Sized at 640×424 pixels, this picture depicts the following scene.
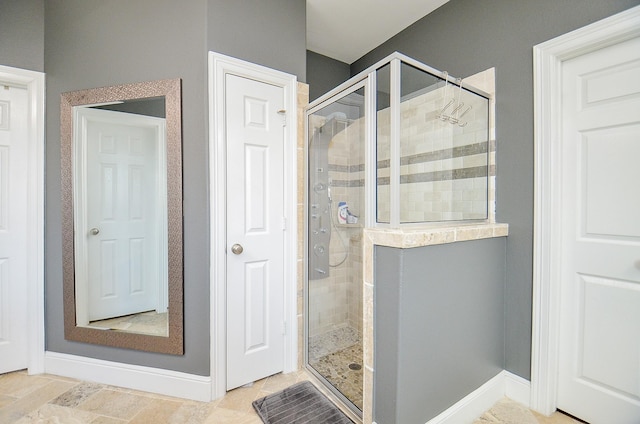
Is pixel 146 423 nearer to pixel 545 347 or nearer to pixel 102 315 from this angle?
pixel 102 315

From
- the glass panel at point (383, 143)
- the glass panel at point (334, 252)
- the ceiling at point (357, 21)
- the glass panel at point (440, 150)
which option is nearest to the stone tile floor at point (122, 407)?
the glass panel at point (334, 252)

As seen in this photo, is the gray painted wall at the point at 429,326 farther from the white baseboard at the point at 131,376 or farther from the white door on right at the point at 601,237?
the white baseboard at the point at 131,376

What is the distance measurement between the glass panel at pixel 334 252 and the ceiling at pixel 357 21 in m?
0.94

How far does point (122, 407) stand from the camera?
5.38 ft

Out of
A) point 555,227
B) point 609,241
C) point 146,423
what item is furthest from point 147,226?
point 609,241

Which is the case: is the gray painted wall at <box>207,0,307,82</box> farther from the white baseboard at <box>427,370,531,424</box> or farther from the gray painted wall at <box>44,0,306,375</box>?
the white baseboard at <box>427,370,531,424</box>

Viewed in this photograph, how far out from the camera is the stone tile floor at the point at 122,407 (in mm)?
1550

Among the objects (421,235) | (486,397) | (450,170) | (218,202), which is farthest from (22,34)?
(486,397)

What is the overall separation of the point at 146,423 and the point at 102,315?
32.7 inches

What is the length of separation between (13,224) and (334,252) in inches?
89.9

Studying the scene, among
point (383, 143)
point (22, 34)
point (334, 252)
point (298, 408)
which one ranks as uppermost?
point (22, 34)

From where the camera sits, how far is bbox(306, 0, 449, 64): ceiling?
214 cm

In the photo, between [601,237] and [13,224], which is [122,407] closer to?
[13,224]

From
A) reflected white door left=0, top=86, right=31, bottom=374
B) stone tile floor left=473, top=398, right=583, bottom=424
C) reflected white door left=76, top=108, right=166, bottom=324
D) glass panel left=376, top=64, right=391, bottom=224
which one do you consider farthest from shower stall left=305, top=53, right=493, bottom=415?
reflected white door left=0, top=86, right=31, bottom=374
